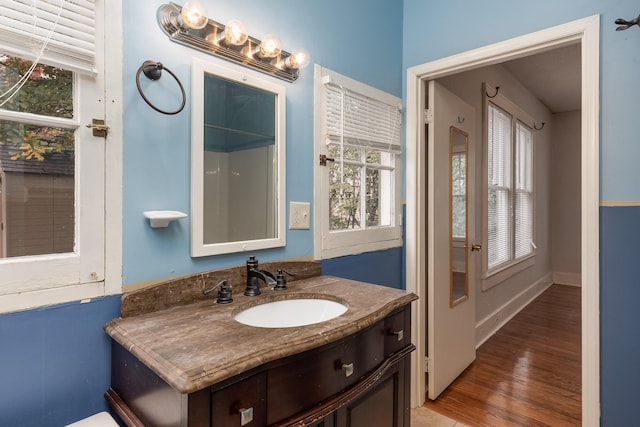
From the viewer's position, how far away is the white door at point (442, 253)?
221 centimetres

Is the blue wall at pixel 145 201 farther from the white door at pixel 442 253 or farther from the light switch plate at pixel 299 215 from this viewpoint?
the white door at pixel 442 253

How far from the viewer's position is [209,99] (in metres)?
1.33

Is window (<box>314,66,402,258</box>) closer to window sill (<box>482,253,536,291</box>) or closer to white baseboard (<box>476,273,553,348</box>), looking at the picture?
window sill (<box>482,253,536,291</box>)

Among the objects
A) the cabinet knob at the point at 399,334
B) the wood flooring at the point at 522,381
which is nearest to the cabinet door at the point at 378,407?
the cabinet knob at the point at 399,334

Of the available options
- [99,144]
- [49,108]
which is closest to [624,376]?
[99,144]

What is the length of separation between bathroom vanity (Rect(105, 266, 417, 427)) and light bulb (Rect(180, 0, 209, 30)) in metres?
0.92

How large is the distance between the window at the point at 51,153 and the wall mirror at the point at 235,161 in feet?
1.01

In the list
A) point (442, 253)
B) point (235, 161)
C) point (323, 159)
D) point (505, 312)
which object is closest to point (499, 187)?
point (505, 312)

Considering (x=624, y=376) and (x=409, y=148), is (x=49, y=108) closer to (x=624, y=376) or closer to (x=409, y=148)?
(x=409, y=148)

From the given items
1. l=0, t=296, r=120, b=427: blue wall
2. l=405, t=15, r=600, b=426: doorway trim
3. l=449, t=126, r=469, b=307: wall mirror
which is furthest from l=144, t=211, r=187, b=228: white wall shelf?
l=449, t=126, r=469, b=307: wall mirror

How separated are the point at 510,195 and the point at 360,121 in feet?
8.90

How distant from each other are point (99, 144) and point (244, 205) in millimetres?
Result: 552

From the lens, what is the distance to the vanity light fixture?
1.18 m

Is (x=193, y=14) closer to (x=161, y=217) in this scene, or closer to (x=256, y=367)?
(x=161, y=217)
